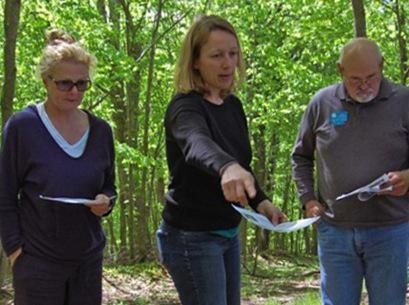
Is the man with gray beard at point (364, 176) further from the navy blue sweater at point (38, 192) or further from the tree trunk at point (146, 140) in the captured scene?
the tree trunk at point (146, 140)

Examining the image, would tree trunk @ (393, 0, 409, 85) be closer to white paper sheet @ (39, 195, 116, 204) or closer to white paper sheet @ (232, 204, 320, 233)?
white paper sheet @ (39, 195, 116, 204)

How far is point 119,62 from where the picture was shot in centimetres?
1090

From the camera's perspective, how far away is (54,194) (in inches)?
110

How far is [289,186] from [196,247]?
22870mm

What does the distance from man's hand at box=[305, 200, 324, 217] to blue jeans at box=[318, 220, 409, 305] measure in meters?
0.09

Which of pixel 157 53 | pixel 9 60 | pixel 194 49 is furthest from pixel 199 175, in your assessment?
pixel 157 53

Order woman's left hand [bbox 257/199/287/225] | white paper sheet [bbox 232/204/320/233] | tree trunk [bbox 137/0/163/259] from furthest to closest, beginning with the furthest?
tree trunk [bbox 137/0/163/259] < woman's left hand [bbox 257/199/287/225] < white paper sheet [bbox 232/204/320/233]

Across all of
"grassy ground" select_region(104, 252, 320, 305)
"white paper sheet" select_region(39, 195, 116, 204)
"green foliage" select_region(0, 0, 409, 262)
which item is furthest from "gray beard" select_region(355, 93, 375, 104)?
"green foliage" select_region(0, 0, 409, 262)

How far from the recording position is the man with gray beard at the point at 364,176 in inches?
128

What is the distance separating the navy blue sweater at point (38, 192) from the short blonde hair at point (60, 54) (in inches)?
9.7

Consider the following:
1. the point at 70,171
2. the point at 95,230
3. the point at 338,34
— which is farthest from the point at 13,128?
the point at 338,34

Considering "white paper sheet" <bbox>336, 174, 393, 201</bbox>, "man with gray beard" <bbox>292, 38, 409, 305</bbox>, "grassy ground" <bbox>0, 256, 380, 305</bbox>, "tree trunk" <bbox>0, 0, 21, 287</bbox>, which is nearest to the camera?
"white paper sheet" <bbox>336, 174, 393, 201</bbox>

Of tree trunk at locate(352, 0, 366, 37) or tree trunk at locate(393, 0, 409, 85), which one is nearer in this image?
tree trunk at locate(352, 0, 366, 37)

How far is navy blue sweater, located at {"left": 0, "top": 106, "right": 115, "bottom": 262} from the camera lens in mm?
2807
